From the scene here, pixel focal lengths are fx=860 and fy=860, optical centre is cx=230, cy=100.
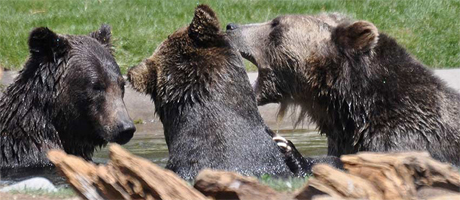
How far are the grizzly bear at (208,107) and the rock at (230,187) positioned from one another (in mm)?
1438

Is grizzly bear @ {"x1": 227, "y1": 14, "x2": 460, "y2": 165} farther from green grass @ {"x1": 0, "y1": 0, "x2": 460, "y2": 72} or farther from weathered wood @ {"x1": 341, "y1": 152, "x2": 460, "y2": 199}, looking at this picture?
green grass @ {"x1": 0, "y1": 0, "x2": 460, "y2": 72}

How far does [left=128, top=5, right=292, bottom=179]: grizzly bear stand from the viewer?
541 cm

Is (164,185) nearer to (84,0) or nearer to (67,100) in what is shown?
(67,100)

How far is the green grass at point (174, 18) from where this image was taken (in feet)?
43.3

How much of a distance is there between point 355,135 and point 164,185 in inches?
121

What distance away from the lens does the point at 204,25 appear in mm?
5496

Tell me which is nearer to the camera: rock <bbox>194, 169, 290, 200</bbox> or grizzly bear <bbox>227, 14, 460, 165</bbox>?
rock <bbox>194, 169, 290, 200</bbox>

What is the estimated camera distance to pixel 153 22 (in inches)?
556

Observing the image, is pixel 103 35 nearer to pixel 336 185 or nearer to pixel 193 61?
pixel 193 61

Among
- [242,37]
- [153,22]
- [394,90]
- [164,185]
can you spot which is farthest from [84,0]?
[164,185]

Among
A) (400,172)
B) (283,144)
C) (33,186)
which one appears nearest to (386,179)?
(400,172)

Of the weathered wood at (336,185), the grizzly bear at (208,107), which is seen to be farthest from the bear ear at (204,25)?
the weathered wood at (336,185)

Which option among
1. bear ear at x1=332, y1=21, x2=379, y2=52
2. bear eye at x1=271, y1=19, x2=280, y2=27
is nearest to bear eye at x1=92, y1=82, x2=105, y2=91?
bear eye at x1=271, y1=19, x2=280, y2=27

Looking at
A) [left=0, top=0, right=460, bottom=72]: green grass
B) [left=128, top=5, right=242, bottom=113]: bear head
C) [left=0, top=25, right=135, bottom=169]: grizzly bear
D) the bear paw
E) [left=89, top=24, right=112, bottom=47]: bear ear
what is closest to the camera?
[left=128, top=5, right=242, bottom=113]: bear head
